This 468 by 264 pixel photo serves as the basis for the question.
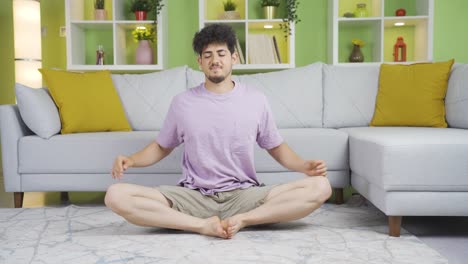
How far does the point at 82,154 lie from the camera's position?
297 cm

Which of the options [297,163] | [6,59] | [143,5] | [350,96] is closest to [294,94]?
[350,96]

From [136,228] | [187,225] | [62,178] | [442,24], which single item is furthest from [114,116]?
[442,24]

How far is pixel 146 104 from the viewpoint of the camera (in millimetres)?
3521

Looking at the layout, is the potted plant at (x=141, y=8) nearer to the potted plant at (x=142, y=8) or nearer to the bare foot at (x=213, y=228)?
the potted plant at (x=142, y=8)

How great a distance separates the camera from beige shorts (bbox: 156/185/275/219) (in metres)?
2.20

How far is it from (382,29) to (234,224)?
2.80 meters

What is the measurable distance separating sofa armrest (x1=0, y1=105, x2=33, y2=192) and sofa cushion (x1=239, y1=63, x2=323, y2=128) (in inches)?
58.5

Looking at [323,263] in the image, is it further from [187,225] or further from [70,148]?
[70,148]

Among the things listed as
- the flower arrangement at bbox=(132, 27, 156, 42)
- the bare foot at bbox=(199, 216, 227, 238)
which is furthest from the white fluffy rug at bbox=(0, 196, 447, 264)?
the flower arrangement at bbox=(132, 27, 156, 42)

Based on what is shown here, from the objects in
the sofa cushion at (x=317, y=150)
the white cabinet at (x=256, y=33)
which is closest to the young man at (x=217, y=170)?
the sofa cushion at (x=317, y=150)

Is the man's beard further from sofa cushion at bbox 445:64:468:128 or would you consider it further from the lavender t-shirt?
sofa cushion at bbox 445:64:468:128

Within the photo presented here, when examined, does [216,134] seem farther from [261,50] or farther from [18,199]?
[261,50]

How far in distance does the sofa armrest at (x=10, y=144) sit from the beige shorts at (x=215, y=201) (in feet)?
4.01

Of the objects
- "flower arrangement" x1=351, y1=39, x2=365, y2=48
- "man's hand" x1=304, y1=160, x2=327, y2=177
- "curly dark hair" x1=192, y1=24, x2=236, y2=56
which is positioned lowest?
"man's hand" x1=304, y1=160, x2=327, y2=177
